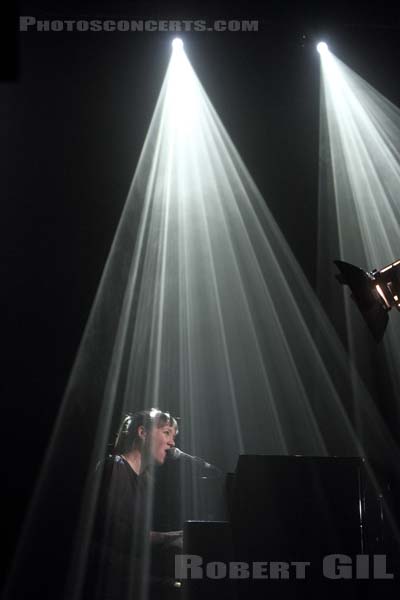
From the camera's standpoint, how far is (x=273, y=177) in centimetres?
527

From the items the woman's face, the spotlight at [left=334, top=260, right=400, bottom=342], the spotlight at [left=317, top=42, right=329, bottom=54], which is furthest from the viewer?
the spotlight at [left=317, top=42, right=329, bottom=54]

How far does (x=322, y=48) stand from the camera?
199 inches

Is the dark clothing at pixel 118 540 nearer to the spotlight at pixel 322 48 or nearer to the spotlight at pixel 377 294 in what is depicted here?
the spotlight at pixel 377 294

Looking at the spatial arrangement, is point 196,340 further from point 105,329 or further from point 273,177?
point 273,177

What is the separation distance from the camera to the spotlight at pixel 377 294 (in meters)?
2.73

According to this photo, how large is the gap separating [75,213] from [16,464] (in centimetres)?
185

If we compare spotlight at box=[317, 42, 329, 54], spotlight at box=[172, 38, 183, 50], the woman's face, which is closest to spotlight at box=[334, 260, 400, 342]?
A: the woman's face

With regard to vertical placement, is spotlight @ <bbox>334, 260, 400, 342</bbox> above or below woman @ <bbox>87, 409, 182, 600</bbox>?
above

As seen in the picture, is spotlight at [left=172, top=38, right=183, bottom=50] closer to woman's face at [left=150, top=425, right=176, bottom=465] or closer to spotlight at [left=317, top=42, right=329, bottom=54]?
spotlight at [left=317, top=42, right=329, bottom=54]

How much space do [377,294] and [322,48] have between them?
9.73ft

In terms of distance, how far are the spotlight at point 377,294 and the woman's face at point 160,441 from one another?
1239mm

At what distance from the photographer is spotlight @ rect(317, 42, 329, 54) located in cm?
502

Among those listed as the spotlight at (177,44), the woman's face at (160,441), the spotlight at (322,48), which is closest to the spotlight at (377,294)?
the woman's face at (160,441)

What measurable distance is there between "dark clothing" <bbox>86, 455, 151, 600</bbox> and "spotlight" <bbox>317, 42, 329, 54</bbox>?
11.5 ft
